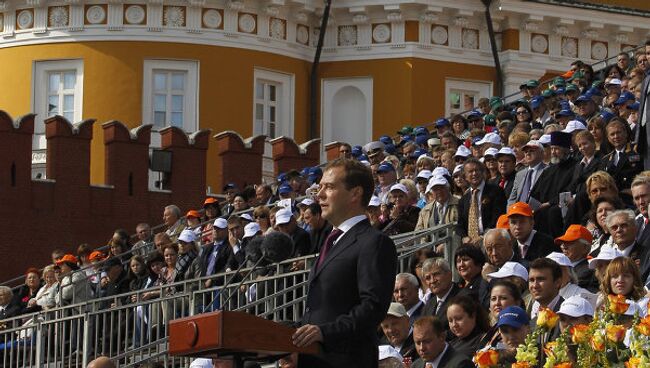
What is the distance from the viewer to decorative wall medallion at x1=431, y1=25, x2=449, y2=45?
140 feet

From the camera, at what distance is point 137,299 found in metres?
21.2

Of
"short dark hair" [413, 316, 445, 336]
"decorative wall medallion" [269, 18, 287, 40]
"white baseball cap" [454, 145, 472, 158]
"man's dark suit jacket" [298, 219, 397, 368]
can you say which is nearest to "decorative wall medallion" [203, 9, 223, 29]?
"decorative wall medallion" [269, 18, 287, 40]

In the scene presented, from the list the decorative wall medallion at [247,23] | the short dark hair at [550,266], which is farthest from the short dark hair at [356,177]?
the decorative wall medallion at [247,23]

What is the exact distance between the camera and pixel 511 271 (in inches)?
607

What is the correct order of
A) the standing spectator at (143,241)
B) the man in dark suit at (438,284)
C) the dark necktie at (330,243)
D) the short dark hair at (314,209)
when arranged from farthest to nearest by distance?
the standing spectator at (143,241) < the short dark hair at (314,209) < the man in dark suit at (438,284) < the dark necktie at (330,243)

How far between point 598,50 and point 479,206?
2600 centimetres

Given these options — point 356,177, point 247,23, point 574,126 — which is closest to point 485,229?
point 574,126

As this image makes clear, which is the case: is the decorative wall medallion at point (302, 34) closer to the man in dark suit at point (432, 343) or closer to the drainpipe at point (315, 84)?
the drainpipe at point (315, 84)

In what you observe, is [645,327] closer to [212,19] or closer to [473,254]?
[473,254]

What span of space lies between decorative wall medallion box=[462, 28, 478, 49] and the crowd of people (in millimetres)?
12145

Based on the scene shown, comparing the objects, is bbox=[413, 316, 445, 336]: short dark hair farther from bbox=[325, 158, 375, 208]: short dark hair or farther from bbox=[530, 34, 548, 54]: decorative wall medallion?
bbox=[530, 34, 548, 54]: decorative wall medallion

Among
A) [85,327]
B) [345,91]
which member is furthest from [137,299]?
[345,91]

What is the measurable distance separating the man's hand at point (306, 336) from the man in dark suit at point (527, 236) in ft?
25.6

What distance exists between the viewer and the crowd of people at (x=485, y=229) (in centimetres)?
1441
